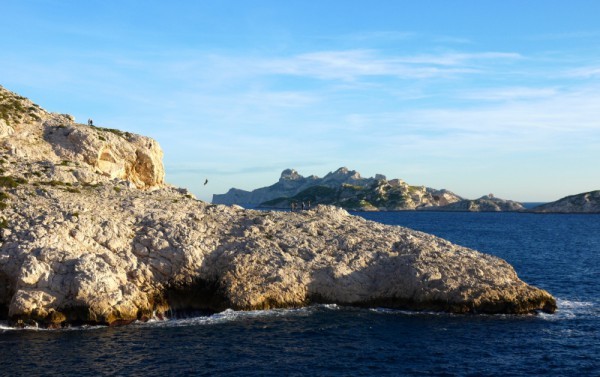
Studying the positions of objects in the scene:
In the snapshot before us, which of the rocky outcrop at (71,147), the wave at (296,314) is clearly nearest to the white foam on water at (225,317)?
the wave at (296,314)

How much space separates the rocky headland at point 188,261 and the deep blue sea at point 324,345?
6.25ft

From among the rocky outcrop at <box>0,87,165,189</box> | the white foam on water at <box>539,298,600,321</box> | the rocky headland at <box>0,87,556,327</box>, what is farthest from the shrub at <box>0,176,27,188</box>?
the white foam on water at <box>539,298,600,321</box>

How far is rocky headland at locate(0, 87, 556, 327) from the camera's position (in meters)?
44.9

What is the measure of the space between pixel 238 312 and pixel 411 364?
18.8m

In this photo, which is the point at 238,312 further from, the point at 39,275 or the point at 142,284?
the point at 39,275

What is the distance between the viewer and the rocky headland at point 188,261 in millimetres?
44938

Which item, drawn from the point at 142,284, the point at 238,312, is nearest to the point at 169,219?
the point at 142,284

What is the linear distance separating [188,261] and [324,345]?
17723 millimetres

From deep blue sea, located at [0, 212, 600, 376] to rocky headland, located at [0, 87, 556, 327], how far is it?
6.25 feet

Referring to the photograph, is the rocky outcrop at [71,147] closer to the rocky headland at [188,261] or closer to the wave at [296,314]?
the rocky headland at [188,261]

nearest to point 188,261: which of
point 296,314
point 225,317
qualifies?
point 225,317

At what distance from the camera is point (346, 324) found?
44438 mm

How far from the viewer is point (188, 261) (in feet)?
166

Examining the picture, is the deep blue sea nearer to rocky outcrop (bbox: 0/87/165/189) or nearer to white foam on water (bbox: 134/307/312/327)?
white foam on water (bbox: 134/307/312/327)
